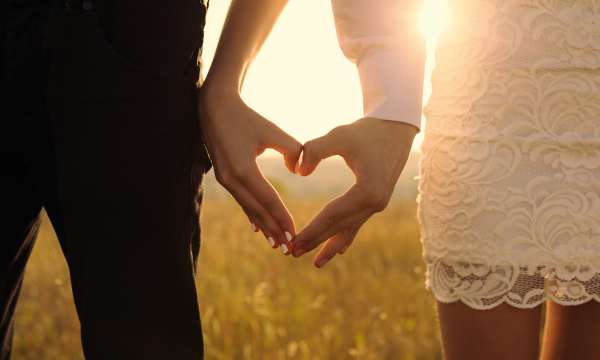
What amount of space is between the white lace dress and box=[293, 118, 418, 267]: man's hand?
32 centimetres

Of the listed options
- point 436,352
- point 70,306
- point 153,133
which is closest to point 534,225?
point 153,133

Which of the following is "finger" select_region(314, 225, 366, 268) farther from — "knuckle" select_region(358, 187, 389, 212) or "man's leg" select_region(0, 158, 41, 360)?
"man's leg" select_region(0, 158, 41, 360)

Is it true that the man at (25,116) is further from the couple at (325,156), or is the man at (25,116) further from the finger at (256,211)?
the finger at (256,211)

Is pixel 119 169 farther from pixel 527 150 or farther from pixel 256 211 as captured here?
pixel 527 150

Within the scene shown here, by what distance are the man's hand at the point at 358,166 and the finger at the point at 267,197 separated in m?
0.05

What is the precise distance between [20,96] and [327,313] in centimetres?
311

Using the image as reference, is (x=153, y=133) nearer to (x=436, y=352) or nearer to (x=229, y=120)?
(x=229, y=120)

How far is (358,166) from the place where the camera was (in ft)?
4.30

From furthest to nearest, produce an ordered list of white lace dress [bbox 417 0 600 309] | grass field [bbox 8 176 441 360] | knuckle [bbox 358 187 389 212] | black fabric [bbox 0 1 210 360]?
grass field [bbox 8 176 441 360], white lace dress [bbox 417 0 600 309], knuckle [bbox 358 187 389 212], black fabric [bbox 0 1 210 360]

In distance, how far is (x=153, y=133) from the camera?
1.23 metres

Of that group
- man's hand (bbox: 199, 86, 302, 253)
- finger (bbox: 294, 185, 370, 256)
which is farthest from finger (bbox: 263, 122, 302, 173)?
finger (bbox: 294, 185, 370, 256)

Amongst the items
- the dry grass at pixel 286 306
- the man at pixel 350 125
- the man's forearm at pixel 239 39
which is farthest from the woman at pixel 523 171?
the dry grass at pixel 286 306

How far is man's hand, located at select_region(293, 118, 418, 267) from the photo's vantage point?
131cm

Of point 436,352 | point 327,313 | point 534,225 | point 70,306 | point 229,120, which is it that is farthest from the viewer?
point 70,306
